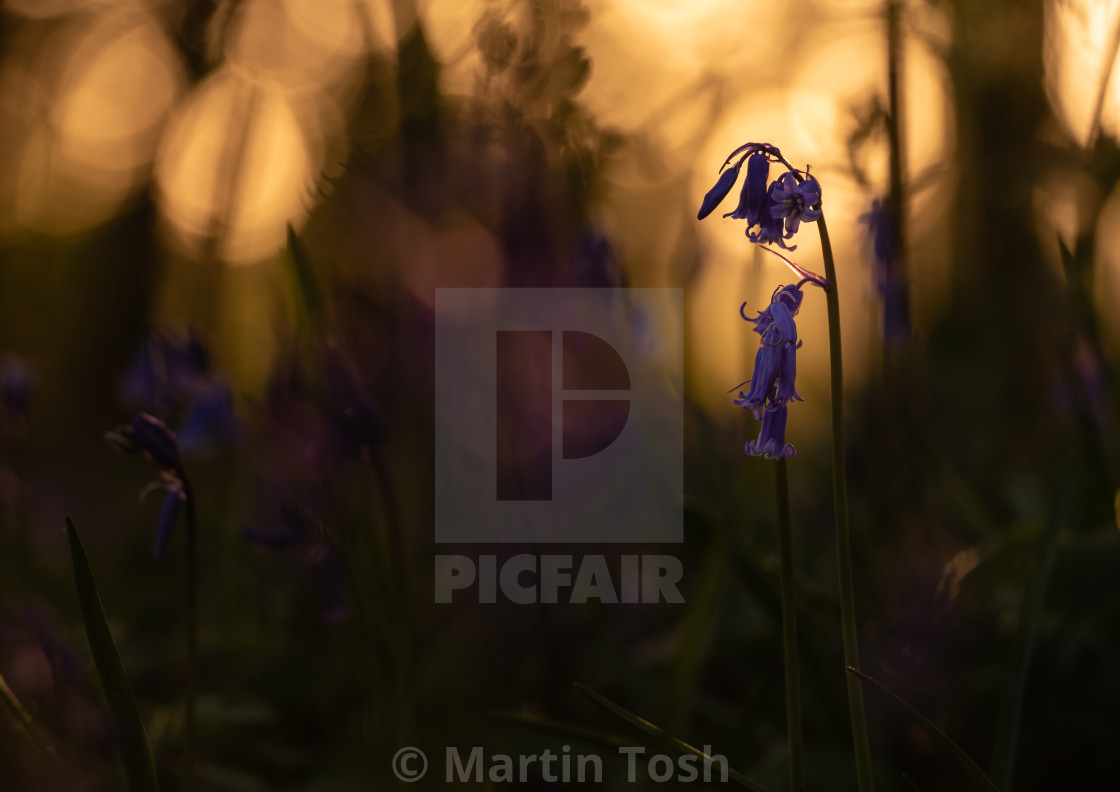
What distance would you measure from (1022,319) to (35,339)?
7.27 meters

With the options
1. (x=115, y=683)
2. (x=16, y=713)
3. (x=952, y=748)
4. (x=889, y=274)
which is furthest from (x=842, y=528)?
(x=889, y=274)

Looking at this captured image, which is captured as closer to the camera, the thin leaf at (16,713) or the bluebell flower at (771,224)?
the bluebell flower at (771,224)

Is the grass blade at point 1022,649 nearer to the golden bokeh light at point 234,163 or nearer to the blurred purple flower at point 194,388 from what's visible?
the golden bokeh light at point 234,163

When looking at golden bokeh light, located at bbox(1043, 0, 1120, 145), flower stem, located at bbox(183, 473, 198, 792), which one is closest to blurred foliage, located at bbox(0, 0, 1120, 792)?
golden bokeh light, located at bbox(1043, 0, 1120, 145)

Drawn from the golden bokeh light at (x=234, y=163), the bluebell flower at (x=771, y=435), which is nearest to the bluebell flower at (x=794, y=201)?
the bluebell flower at (x=771, y=435)

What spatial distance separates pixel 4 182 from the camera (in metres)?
6.89

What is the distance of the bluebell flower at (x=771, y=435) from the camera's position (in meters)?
1.05

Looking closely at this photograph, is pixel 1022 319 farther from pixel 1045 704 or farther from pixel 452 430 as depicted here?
pixel 452 430

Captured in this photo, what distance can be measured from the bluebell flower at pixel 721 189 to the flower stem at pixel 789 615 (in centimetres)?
35

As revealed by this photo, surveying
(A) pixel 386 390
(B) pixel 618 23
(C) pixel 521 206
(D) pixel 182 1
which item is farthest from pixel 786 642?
(D) pixel 182 1

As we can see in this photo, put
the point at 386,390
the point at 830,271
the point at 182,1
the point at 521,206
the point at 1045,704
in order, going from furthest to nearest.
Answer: the point at 182,1
the point at 386,390
the point at 521,206
the point at 1045,704
the point at 830,271

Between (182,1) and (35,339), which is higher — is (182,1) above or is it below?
above

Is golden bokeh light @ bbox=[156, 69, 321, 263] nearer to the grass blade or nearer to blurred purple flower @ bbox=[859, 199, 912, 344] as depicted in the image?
blurred purple flower @ bbox=[859, 199, 912, 344]

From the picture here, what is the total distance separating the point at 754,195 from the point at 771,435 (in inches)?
12.4
